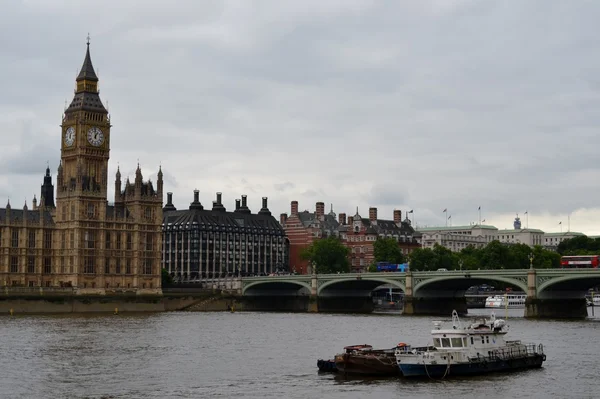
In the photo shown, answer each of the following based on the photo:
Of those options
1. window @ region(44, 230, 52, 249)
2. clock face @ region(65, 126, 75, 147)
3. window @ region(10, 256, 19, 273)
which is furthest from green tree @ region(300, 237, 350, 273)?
window @ region(10, 256, 19, 273)

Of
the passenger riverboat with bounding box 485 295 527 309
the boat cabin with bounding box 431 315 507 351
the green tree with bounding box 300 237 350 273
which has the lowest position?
the boat cabin with bounding box 431 315 507 351

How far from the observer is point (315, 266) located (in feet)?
631

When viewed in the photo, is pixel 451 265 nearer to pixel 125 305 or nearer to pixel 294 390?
pixel 125 305

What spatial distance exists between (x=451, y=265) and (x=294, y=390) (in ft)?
481

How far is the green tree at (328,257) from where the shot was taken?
192000mm

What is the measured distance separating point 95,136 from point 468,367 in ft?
344

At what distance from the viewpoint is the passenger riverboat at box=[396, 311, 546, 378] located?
6012cm

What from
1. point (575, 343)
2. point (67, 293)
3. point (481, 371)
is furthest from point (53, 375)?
point (67, 293)

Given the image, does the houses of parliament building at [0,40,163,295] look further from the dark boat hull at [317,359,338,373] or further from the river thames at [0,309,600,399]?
the dark boat hull at [317,359,338,373]

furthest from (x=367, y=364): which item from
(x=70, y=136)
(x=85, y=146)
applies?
(x=70, y=136)

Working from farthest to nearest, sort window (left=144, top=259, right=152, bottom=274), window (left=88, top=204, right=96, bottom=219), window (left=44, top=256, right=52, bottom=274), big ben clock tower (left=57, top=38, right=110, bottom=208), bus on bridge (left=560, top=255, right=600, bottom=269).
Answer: window (left=144, top=259, right=152, bottom=274) < big ben clock tower (left=57, top=38, right=110, bottom=208) < window (left=88, top=204, right=96, bottom=219) < window (left=44, top=256, right=52, bottom=274) < bus on bridge (left=560, top=255, right=600, bottom=269)

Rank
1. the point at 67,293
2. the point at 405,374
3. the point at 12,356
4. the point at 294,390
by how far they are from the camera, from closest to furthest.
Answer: the point at 294,390
the point at 405,374
the point at 12,356
the point at 67,293

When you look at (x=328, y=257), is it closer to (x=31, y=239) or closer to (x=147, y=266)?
Result: (x=147, y=266)

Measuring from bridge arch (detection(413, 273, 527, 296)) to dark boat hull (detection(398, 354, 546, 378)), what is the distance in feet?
187
